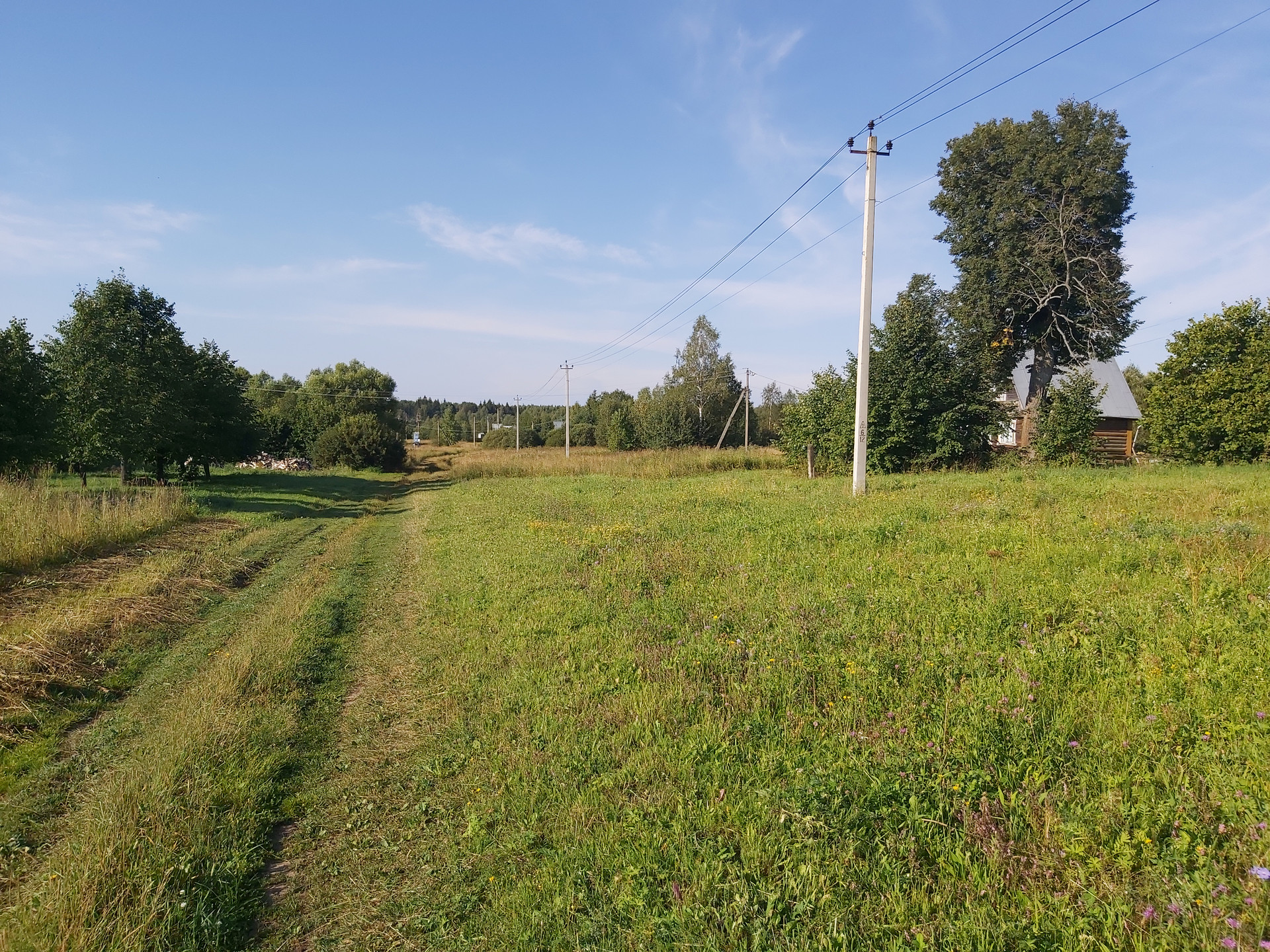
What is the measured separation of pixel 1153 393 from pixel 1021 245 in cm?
748

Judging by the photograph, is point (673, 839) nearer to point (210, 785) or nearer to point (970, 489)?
point (210, 785)

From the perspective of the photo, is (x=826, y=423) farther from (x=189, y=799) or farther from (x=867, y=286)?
(x=189, y=799)

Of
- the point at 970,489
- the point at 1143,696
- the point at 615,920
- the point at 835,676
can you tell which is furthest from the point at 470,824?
the point at 970,489

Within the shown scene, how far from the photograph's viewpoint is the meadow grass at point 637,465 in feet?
106

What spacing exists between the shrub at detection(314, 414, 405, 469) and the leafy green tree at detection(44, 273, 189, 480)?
2209cm

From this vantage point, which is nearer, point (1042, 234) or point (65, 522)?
point (65, 522)

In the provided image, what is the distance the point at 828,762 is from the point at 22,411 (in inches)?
803

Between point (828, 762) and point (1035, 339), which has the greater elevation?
point (1035, 339)

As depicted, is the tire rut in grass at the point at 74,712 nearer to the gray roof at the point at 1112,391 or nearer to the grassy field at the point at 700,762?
the grassy field at the point at 700,762

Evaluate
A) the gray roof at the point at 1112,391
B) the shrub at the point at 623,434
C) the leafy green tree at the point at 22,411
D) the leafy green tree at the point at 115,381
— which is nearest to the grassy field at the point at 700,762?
the leafy green tree at the point at 22,411

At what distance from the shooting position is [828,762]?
388 cm

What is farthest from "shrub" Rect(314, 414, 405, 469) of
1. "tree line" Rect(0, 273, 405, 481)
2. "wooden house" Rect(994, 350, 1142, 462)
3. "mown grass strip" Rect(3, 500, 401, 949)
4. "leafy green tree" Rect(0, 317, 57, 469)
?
"mown grass strip" Rect(3, 500, 401, 949)

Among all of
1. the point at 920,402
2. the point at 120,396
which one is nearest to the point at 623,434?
the point at 920,402

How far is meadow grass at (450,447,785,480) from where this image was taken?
106 ft
